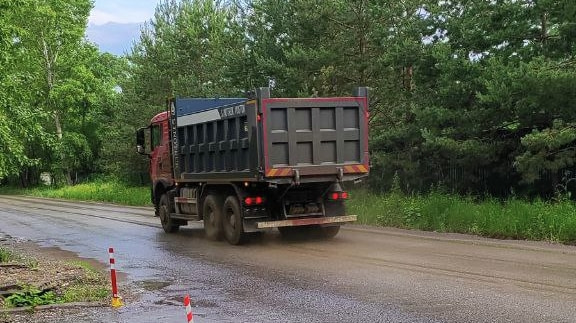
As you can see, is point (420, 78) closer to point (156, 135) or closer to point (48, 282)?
point (156, 135)

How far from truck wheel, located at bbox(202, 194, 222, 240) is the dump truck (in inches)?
0.9

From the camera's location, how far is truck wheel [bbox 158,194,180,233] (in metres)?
16.7

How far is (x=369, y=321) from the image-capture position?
21.8 ft

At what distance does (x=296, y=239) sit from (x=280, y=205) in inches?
46.0

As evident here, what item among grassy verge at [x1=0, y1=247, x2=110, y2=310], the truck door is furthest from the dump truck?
grassy verge at [x1=0, y1=247, x2=110, y2=310]

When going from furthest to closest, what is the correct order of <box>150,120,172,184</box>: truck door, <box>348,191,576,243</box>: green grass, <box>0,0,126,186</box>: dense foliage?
<box>0,0,126,186</box>: dense foliage → <box>150,120,172,184</box>: truck door → <box>348,191,576,243</box>: green grass

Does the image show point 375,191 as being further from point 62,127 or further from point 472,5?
point 62,127

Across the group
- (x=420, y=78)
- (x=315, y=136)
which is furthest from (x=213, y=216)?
(x=420, y=78)

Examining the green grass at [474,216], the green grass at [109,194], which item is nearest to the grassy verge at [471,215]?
the green grass at [474,216]

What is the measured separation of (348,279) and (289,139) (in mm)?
3932

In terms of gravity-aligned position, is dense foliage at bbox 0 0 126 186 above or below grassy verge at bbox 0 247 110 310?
above

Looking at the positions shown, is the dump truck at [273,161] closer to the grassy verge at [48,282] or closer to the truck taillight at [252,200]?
the truck taillight at [252,200]

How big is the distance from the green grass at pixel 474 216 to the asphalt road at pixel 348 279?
2.16ft

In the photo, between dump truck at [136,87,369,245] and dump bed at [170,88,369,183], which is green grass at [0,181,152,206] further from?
dump bed at [170,88,369,183]
